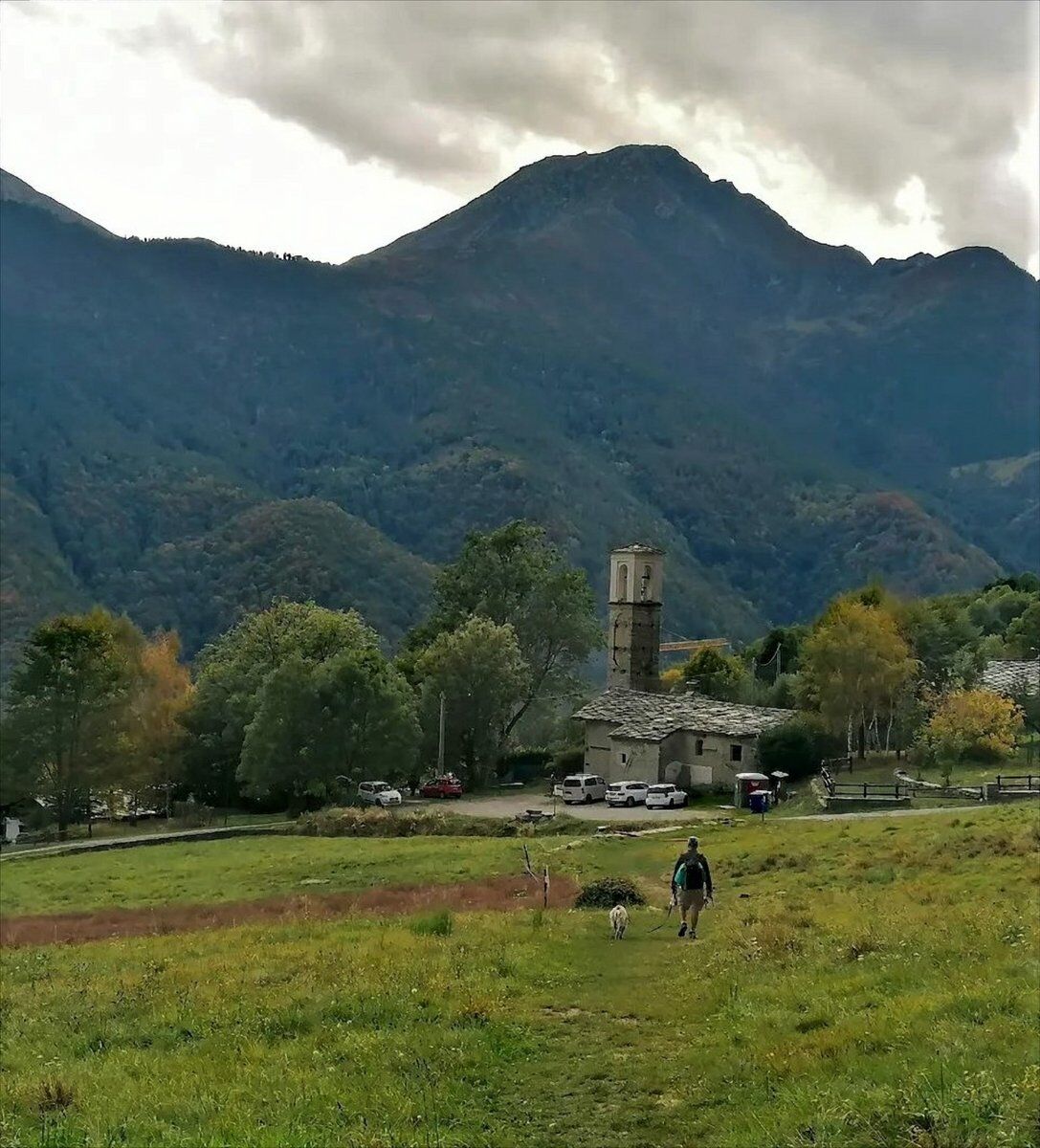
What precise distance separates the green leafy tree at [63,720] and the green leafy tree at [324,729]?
33.3ft

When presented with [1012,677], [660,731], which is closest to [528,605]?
[660,731]

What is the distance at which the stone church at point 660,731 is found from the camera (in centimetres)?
6756

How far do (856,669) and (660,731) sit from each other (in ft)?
37.6

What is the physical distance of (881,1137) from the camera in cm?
984

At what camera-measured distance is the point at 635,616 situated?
86.4 metres

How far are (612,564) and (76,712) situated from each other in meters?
37.3

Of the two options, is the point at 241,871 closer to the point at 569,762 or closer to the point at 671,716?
the point at 671,716

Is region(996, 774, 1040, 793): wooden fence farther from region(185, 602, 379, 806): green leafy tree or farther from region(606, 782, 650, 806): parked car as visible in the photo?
region(185, 602, 379, 806): green leafy tree

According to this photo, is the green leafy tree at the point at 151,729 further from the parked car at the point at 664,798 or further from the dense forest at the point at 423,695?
the parked car at the point at 664,798

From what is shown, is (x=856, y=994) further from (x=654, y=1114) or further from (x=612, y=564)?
(x=612, y=564)

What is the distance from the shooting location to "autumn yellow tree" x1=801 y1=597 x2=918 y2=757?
66062 mm

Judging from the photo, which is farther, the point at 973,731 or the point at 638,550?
the point at 638,550

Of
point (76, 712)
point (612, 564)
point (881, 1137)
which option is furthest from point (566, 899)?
point (612, 564)

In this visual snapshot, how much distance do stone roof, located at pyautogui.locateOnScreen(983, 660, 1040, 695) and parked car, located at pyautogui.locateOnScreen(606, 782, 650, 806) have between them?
20051 millimetres
